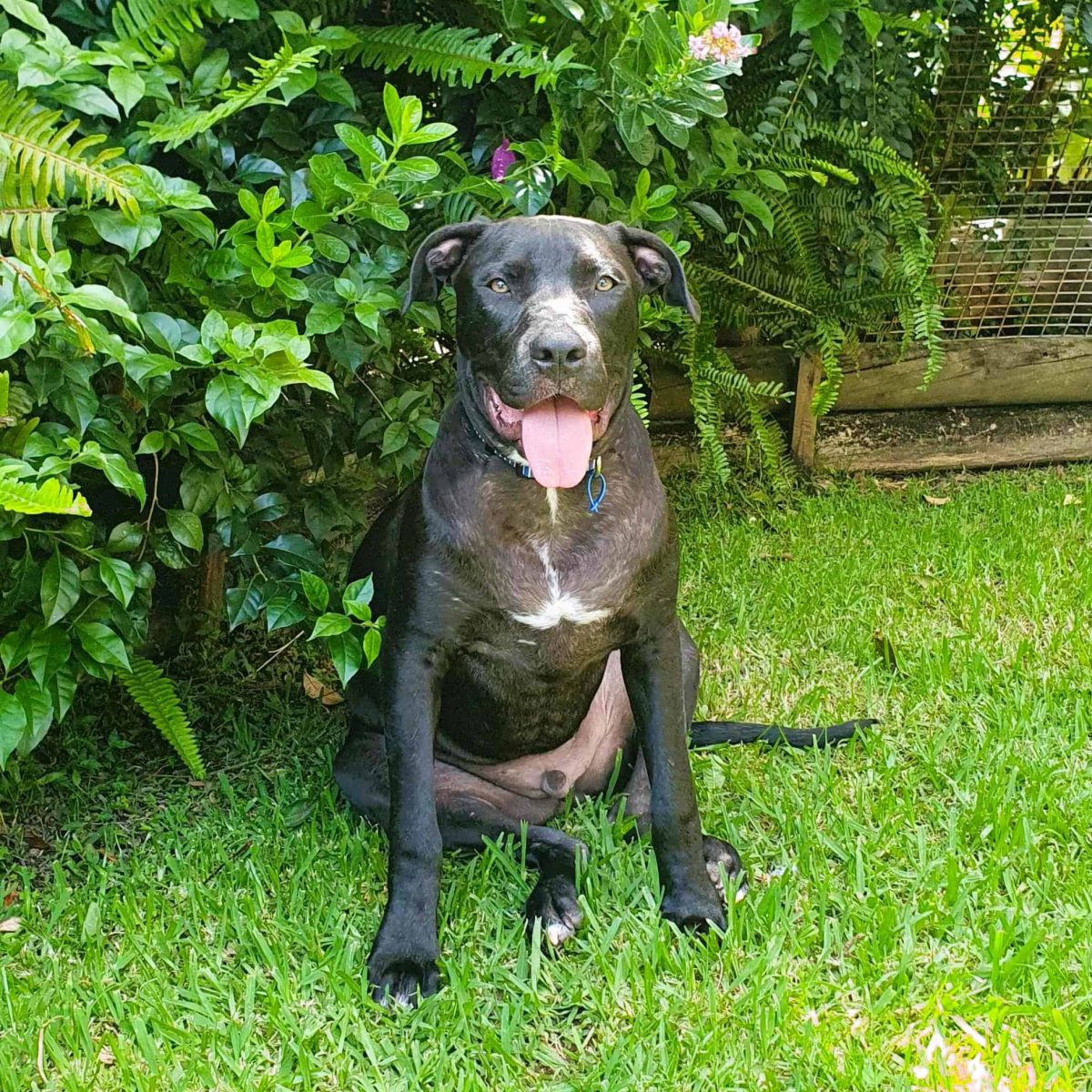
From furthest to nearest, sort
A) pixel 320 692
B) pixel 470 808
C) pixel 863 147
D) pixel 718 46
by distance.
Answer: pixel 863 147
pixel 320 692
pixel 470 808
pixel 718 46

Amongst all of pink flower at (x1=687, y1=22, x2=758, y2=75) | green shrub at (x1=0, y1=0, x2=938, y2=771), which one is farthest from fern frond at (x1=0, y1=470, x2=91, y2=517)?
pink flower at (x1=687, y1=22, x2=758, y2=75)

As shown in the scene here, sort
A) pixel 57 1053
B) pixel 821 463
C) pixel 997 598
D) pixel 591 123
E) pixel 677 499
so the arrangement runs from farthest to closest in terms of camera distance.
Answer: pixel 821 463 < pixel 677 499 < pixel 997 598 < pixel 591 123 < pixel 57 1053

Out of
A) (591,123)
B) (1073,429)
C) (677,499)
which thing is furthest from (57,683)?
(1073,429)

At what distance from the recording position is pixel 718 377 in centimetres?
500

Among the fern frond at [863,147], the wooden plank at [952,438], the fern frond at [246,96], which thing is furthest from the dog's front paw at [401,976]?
the wooden plank at [952,438]

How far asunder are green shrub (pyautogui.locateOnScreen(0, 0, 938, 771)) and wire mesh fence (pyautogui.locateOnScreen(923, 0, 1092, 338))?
161 centimetres

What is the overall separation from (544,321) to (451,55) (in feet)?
2.71

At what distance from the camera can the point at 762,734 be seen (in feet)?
11.9

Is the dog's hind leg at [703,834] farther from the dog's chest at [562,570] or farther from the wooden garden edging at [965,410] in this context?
the wooden garden edging at [965,410]

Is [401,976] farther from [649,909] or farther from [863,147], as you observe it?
[863,147]

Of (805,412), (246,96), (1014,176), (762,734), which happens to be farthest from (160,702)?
(1014,176)

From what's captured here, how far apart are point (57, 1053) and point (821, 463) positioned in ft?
15.0

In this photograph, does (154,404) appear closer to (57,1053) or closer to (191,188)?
(191,188)

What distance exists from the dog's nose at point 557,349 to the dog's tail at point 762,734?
4.61 ft
